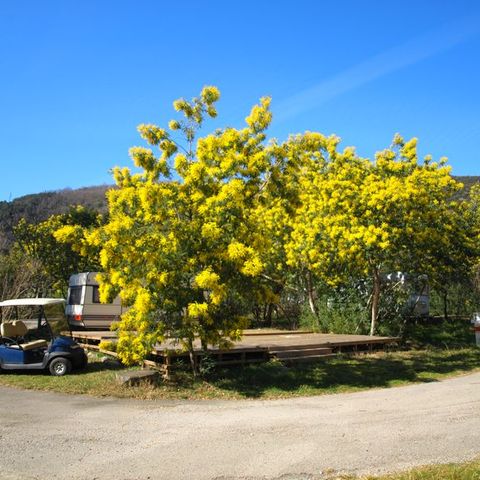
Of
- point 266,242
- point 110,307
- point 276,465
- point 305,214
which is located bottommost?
point 276,465

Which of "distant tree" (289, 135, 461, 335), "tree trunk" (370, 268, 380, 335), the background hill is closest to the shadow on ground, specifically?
"tree trunk" (370, 268, 380, 335)

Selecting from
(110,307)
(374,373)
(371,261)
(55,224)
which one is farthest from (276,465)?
(55,224)

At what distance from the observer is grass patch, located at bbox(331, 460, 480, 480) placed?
5543 mm

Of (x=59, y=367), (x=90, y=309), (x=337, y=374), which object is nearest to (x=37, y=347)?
(x=59, y=367)

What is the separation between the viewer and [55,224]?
37250mm

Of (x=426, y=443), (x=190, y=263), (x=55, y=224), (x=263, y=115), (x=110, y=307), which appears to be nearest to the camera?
(x=426, y=443)

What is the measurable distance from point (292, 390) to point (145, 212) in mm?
4865

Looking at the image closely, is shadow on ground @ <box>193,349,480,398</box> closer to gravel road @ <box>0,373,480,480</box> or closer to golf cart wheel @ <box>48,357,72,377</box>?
gravel road @ <box>0,373,480,480</box>

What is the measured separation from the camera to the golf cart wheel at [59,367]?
41.9ft

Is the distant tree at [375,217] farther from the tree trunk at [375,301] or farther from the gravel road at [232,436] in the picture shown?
the gravel road at [232,436]

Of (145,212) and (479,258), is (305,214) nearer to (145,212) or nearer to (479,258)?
(479,258)

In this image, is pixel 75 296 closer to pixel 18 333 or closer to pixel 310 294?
pixel 18 333

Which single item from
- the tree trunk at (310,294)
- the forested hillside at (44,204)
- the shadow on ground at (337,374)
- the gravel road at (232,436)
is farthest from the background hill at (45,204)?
the gravel road at (232,436)

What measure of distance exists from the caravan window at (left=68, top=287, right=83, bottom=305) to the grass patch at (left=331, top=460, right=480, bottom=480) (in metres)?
16.0
